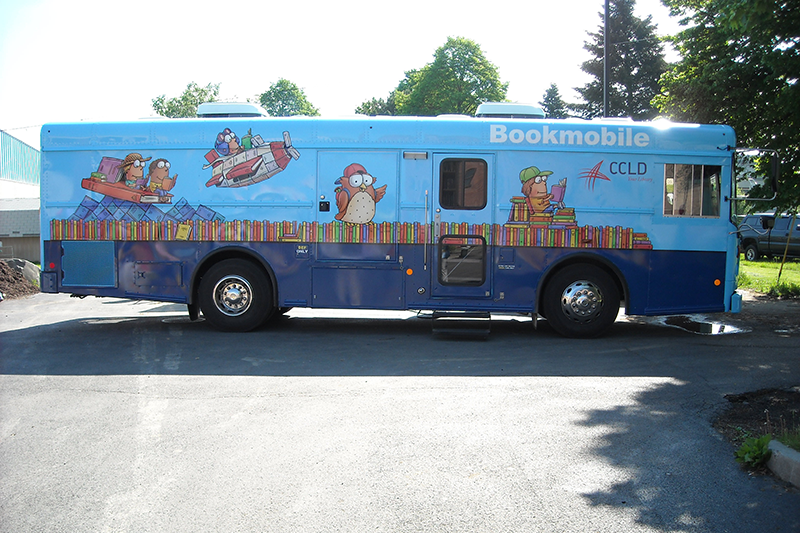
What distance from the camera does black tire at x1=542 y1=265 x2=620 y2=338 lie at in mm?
9555

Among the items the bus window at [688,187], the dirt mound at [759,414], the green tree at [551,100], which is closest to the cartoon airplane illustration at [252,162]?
the bus window at [688,187]

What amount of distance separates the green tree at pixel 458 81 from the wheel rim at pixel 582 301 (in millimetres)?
43205

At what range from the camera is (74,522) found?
3.80 metres

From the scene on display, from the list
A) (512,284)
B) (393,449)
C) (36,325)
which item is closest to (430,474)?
(393,449)

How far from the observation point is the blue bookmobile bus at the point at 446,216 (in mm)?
9586

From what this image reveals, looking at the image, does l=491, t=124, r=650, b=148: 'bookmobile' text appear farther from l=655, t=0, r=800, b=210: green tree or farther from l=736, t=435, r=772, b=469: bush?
l=736, t=435, r=772, b=469: bush

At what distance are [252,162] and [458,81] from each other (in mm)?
44268

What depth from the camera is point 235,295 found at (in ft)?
32.4

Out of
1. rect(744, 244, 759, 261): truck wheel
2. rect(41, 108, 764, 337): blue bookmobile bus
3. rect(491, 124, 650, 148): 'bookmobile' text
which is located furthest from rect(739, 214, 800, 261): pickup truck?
rect(491, 124, 650, 148): 'bookmobile' text

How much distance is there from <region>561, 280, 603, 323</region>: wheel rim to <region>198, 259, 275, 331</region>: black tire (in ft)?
14.2

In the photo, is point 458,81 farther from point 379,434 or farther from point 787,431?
point 787,431

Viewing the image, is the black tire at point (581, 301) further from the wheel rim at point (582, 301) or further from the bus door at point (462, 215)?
the bus door at point (462, 215)

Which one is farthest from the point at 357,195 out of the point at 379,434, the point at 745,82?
the point at 745,82

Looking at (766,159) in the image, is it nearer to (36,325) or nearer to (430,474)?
(430,474)
